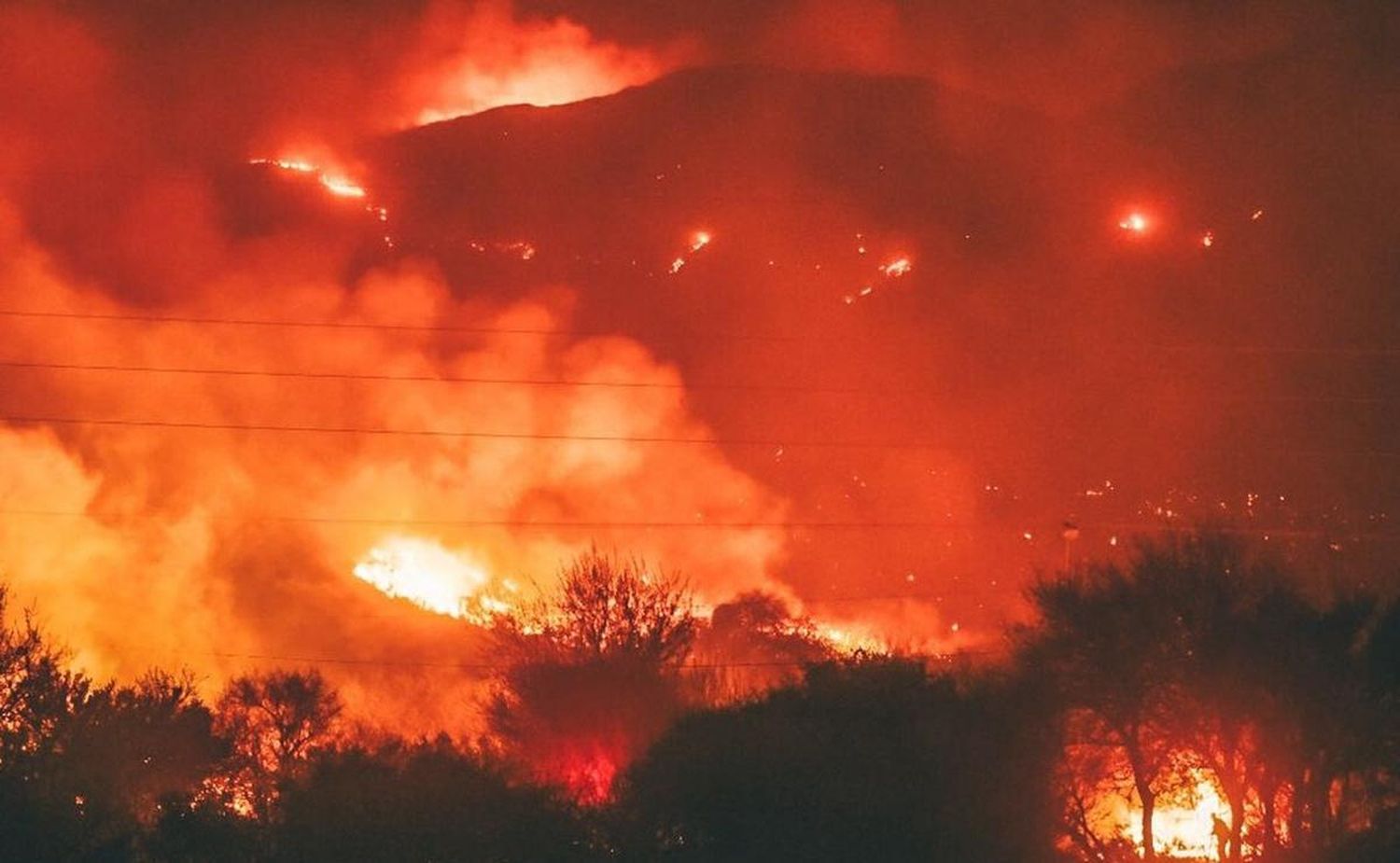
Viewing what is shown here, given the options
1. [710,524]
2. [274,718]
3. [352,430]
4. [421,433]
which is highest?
[421,433]

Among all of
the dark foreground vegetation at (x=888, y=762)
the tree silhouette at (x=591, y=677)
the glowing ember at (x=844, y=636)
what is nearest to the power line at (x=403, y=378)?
the glowing ember at (x=844, y=636)

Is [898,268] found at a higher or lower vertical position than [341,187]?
lower

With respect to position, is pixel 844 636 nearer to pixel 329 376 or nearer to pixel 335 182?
pixel 329 376

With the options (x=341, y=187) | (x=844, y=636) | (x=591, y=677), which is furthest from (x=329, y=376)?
(x=341, y=187)

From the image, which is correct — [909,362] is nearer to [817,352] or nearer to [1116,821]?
[817,352]

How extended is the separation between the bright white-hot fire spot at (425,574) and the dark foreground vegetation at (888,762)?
28833 mm

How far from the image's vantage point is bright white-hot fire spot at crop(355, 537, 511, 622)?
6044 centimetres

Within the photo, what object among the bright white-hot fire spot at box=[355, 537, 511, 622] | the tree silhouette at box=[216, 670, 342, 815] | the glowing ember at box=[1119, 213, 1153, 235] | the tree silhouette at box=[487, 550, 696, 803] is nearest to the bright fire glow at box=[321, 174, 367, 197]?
the bright white-hot fire spot at box=[355, 537, 511, 622]

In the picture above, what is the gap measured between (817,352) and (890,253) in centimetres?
2322

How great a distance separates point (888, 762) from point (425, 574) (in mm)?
44193

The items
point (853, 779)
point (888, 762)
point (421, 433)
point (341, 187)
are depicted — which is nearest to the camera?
point (853, 779)

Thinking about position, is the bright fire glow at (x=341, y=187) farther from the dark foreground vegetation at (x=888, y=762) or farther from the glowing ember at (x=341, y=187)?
the dark foreground vegetation at (x=888, y=762)

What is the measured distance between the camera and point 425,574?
62500 millimetres

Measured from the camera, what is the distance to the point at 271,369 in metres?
59.1
